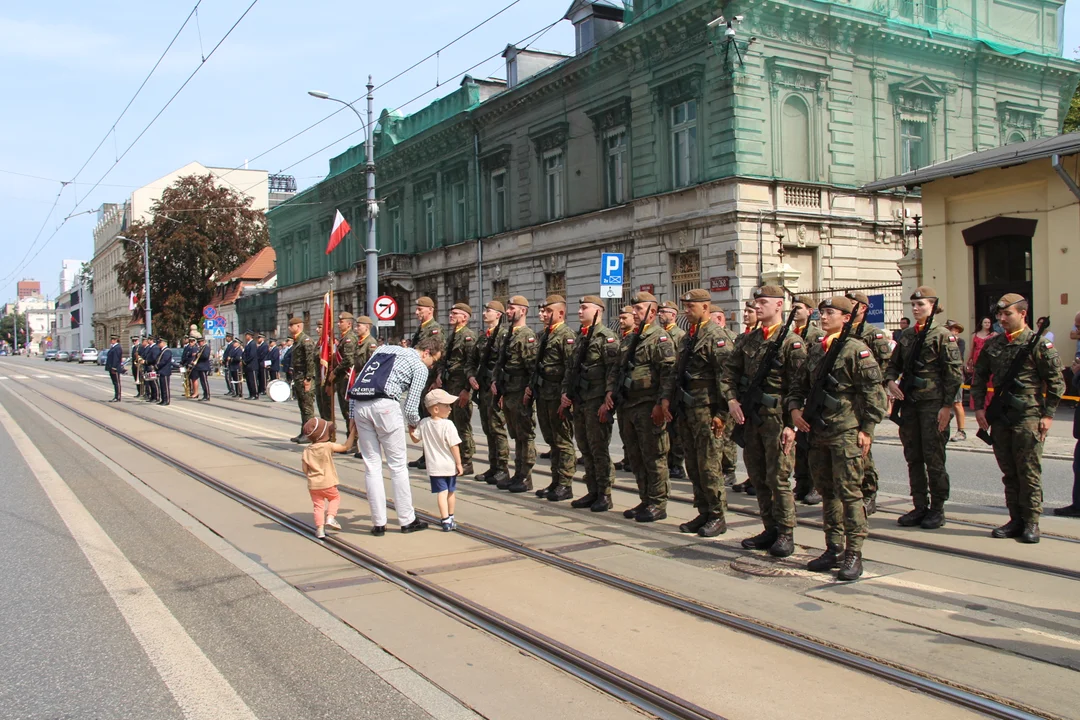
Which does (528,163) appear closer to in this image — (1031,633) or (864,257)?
(864,257)

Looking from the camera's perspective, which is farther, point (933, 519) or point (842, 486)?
point (933, 519)

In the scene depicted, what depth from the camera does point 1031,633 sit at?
4.96 meters

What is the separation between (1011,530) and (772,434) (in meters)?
2.15

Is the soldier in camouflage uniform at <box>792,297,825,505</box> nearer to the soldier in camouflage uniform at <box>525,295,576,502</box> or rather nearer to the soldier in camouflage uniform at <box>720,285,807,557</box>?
the soldier in camouflage uniform at <box>720,285,807,557</box>

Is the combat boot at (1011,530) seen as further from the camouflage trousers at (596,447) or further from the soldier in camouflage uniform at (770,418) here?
the camouflage trousers at (596,447)

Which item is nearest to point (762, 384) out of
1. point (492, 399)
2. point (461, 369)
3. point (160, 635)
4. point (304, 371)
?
point (492, 399)

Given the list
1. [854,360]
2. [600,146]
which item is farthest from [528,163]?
[854,360]

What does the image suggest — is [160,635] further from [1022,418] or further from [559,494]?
[1022,418]

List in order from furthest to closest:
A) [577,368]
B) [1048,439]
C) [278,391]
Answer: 1. [278,391]
2. [1048,439]
3. [577,368]

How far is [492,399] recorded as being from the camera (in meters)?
10.1

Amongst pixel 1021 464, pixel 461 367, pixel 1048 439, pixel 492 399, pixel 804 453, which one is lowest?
pixel 1048 439

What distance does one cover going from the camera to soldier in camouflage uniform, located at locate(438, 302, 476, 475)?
1048cm

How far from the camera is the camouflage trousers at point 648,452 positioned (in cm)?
793

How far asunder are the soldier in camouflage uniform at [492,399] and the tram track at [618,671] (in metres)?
2.42
